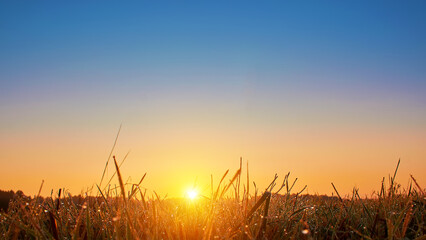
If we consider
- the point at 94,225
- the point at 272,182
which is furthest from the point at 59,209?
the point at 272,182

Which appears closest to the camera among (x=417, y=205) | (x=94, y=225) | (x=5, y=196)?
(x=94, y=225)

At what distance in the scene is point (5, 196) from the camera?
217 inches

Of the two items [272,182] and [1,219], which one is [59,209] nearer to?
[1,219]

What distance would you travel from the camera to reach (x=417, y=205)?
11.1 ft

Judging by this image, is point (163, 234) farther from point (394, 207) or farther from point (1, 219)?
point (394, 207)

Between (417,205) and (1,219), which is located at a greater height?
(417,205)

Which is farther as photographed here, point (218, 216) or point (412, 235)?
point (218, 216)

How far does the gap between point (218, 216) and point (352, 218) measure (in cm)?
115

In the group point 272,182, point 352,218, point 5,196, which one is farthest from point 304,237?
point 5,196

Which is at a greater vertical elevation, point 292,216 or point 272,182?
point 272,182

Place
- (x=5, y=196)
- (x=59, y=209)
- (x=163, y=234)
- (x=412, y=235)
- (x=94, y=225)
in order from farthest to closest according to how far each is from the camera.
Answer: (x=5, y=196)
(x=59, y=209)
(x=94, y=225)
(x=412, y=235)
(x=163, y=234)

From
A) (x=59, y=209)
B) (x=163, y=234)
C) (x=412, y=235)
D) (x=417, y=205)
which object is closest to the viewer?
(x=163, y=234)

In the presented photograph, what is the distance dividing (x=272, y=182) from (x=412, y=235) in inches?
44.5

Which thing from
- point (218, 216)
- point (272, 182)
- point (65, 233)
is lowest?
point (65, 233)
